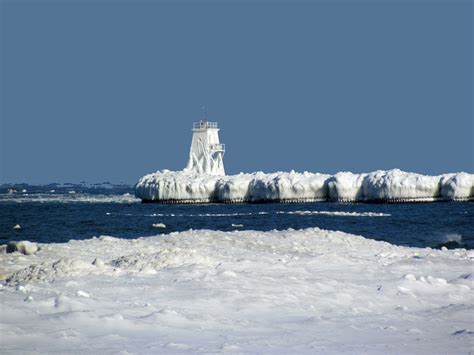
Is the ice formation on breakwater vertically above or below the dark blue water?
above

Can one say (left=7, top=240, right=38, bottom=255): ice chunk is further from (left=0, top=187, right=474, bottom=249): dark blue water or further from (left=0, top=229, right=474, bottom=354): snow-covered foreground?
(left=0, top=187, right=474, bottom=249): dark blue water

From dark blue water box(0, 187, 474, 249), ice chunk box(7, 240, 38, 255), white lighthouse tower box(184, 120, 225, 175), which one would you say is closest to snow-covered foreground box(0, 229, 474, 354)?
ice chunk box(7, 240, 38, 255)

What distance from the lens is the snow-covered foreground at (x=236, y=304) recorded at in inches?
315

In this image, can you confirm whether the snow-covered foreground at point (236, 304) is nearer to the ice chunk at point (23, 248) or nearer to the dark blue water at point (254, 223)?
the ice chunk at point (23, 248)

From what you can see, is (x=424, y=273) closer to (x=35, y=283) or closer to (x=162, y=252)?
(x=162, y=252)

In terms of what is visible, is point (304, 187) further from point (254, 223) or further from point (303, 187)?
point (254, 223)

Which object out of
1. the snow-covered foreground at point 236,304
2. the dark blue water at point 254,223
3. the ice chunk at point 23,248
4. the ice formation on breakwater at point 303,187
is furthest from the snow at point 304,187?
the ice chunk at point 23,248

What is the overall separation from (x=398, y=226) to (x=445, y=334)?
88.8 ft

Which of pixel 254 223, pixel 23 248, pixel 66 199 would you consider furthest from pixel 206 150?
pixel 23 248

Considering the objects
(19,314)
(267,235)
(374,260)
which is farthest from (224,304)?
(267,235)

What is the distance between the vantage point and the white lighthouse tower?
76.4 metres

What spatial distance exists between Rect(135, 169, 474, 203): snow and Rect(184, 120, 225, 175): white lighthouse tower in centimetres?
942

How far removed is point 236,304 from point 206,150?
6860 cm

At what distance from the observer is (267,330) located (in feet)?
28.3
